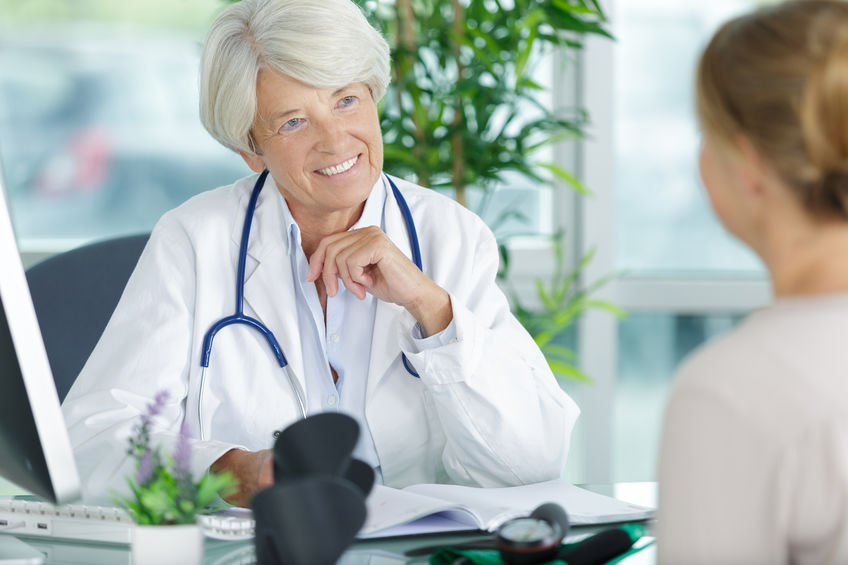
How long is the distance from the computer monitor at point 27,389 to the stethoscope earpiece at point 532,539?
435 mm

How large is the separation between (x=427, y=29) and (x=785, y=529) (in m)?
2.01

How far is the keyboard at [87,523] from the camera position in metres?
1.11

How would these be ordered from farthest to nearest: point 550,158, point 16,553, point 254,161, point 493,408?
point 550,158 < point 254,161 < point 493,408 < point 16,553

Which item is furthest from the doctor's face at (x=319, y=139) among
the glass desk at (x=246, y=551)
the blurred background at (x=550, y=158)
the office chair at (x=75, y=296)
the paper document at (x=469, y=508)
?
the blurred background at (x=550, y=158)

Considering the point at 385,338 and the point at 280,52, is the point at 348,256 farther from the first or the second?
the point at 280,52

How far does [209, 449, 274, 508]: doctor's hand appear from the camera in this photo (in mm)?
1257

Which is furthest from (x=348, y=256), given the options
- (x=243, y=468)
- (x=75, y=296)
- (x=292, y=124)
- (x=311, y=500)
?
(x=311, y=500)

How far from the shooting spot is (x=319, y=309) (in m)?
1.65

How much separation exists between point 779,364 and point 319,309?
104 centimetres

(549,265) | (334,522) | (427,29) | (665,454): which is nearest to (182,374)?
(334,522)

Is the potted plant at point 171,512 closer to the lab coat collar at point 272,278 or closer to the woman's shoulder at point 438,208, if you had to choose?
the lab coat collar at point 272,278

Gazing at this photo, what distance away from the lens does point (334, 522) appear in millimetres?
842

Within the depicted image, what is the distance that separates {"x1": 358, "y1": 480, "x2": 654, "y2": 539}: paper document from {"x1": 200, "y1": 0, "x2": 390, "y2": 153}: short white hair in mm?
698

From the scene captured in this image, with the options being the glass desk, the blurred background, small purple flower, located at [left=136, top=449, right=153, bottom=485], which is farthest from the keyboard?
the blurred background
